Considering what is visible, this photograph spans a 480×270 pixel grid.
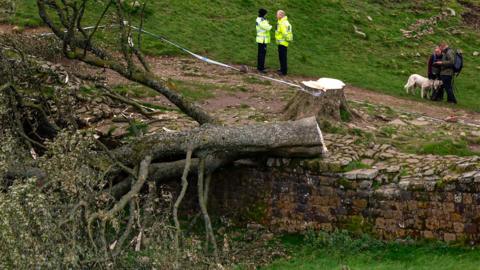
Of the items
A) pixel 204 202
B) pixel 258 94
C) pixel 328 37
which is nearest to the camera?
pixel 204 202

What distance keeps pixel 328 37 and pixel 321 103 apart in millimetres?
9045

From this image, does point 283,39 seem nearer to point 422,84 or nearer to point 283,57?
point 283,57

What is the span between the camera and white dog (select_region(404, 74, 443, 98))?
67.8 feet

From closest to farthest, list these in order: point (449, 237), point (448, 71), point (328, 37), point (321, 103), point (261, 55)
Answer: point (449, 237) → point (321, 103) → point (448, 71) → point (261, 55) → point (328, 37)

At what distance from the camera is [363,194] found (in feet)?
44.4

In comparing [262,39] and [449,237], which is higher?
[262,39]

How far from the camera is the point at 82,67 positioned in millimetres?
19891

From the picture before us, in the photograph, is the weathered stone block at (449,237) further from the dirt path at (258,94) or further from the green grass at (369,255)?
the dirt path at (258,94)

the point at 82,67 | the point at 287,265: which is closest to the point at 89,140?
the point at 287,265

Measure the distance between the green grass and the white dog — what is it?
8.34m

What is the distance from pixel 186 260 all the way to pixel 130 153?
363cm

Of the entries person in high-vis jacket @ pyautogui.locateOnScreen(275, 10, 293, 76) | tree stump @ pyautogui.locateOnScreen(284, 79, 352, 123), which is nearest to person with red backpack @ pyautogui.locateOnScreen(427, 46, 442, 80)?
person in high-vis jacket @ pyautogui.locateOnScreen(275, 10, 293, 76)

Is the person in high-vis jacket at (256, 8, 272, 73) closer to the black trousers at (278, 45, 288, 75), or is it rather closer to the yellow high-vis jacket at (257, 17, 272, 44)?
the yellow high-vis jacket at (257, 17, 272, 44)

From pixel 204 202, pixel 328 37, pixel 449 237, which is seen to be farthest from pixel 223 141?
pixel 328 37
